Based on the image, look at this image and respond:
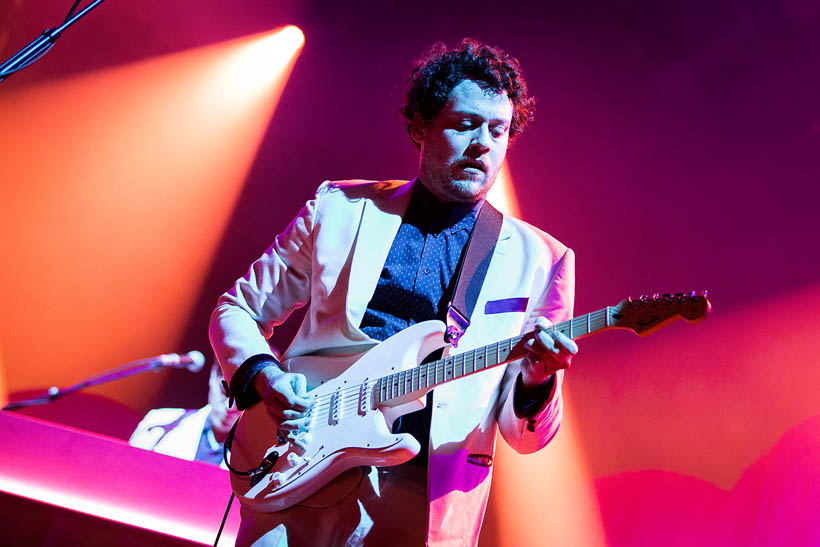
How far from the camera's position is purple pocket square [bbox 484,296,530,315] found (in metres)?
1.96

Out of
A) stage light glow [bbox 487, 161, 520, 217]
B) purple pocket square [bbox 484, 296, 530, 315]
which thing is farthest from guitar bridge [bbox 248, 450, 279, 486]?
stage light glow [bbox 487, 161, 520, 217]

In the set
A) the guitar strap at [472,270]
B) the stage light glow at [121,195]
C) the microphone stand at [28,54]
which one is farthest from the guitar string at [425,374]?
the stage light glow at [121,195]

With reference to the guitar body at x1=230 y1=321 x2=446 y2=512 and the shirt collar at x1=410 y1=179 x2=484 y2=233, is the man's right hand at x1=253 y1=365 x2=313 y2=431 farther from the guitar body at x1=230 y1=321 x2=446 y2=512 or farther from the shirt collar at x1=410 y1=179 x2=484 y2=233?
the shirt collar at x1=410 y1=179 x2=484 y2=233

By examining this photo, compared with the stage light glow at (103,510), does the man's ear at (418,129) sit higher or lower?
higher

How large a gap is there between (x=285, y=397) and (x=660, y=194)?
228 cm

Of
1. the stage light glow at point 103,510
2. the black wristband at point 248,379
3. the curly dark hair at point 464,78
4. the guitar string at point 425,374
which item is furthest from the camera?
the stage light glow at point 103,510

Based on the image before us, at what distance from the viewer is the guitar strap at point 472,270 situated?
1.92m

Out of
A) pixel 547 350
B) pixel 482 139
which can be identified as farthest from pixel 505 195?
pixel 547 350

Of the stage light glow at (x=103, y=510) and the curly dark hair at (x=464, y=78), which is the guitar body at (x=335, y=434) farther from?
the stage light glow at (x=103, y=510)

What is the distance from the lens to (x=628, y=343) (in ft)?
10.4

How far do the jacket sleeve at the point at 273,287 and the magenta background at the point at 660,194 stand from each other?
1.61 meters

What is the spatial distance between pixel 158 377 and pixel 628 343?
2653 mm

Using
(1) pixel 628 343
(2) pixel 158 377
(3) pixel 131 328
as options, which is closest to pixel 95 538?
(2) pixel 158 377

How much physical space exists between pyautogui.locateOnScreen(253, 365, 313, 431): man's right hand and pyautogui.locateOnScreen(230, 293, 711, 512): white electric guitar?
0.03 meters
